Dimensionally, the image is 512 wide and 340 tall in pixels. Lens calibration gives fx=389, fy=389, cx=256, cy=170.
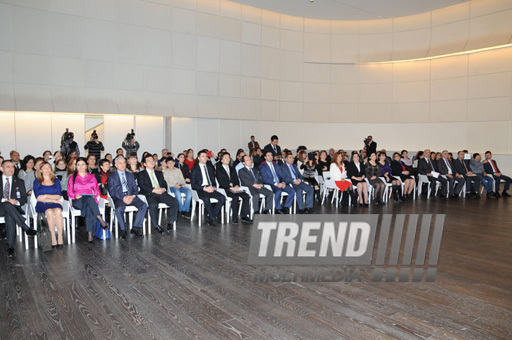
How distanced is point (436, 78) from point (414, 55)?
4.10 feet

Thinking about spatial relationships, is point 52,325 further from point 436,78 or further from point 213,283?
point 436,78

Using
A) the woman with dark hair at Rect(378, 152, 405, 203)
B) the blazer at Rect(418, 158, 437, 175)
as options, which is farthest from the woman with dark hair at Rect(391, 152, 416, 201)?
the blazer at Rect(418, 158, 437, 175)

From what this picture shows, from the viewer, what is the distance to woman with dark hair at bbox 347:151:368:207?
356 inches

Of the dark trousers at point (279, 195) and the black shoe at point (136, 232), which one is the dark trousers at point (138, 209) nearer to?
the black shoe at point (136, 232)

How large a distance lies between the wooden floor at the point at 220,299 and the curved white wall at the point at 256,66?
7954mm

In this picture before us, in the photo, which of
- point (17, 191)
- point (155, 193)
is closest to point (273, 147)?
point (155, 193)

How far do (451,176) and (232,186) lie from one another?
6.65 m

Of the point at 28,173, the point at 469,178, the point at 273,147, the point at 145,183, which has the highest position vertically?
the point at 273,147

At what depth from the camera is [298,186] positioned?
8.13 meters

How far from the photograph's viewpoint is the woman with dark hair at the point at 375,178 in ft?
30.5

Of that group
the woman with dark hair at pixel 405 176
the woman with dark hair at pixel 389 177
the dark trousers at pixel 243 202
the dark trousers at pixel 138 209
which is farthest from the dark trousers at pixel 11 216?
the woman with dark hair at pixel 405 176

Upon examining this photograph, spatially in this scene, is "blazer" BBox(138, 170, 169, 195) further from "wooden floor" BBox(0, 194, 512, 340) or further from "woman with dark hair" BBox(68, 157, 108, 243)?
"wooden floor" BBox(0, 194, 512, 340)

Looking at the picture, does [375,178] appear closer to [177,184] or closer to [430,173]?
[430,173]

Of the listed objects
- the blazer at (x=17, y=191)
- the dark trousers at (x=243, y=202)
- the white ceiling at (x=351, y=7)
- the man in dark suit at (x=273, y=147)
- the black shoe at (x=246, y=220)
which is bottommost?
the black shoe at (x=246, y=220)
